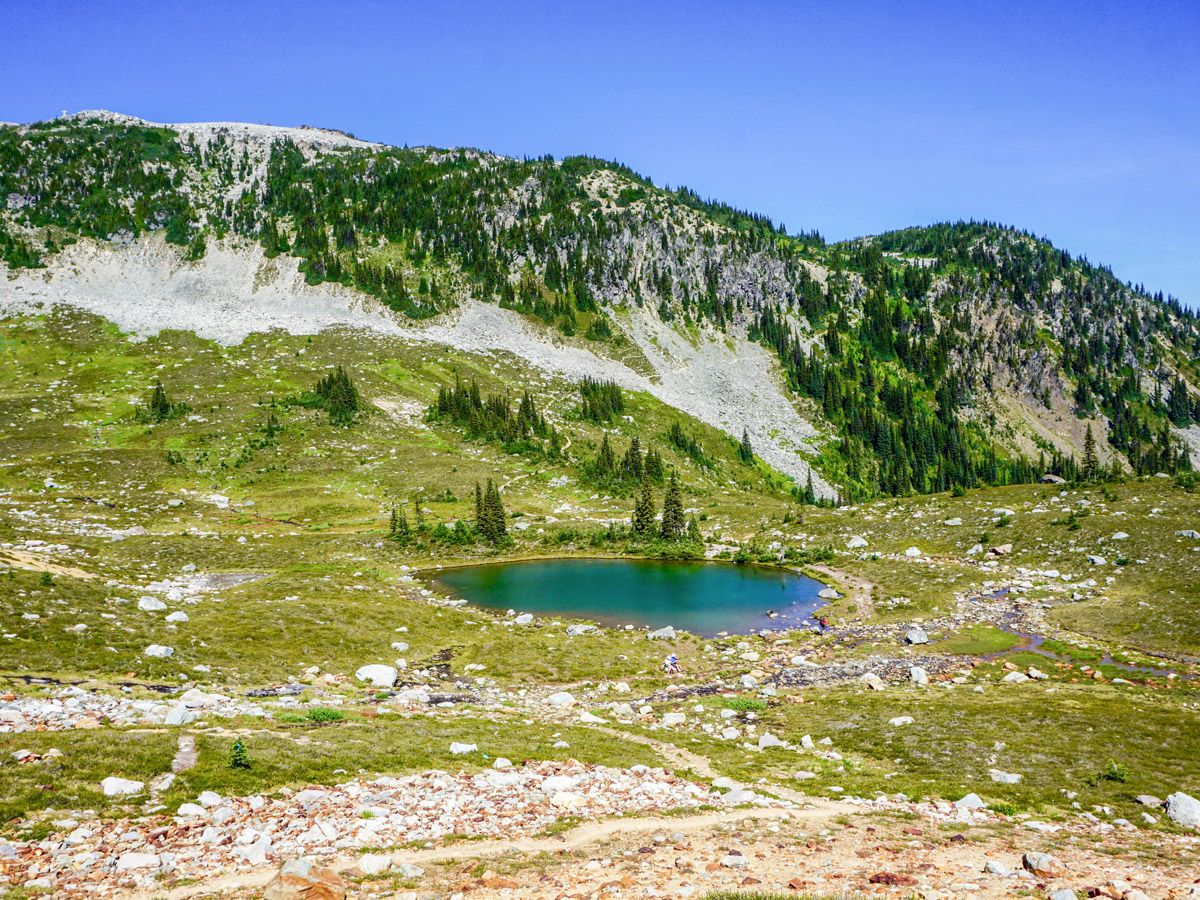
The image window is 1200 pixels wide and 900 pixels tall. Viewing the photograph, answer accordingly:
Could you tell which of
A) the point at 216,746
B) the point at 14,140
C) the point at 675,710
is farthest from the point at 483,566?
the point at 14,140

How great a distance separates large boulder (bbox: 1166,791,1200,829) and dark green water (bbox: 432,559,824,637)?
2587 cm

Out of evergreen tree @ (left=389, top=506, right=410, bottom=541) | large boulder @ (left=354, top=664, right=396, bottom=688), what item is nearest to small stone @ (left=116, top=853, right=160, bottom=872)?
large boulder @ (left=354, top=664, right=396, bottom=688)

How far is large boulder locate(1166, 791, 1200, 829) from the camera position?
49.7 ft

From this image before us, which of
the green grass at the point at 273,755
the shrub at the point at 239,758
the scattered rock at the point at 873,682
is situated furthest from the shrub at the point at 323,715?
the scattered rock at the point at 873,682

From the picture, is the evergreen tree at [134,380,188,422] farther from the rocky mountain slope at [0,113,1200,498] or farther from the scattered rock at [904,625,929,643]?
the scattered rock at [904,625,929,643]

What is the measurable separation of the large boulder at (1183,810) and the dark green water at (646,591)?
1018 inches

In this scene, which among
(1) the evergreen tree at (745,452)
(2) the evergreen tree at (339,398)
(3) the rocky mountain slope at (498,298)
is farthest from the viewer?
(3) the rocky mountain slope at (498,298)

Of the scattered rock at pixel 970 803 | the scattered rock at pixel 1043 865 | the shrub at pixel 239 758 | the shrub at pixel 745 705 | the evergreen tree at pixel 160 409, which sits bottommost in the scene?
the shrub at pixel 745 705

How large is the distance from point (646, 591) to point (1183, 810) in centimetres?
3905

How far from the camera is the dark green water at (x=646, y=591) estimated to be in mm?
44625

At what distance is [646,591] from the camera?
52844 millimetres

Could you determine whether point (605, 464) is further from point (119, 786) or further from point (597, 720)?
point (119, 786)

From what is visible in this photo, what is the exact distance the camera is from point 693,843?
12844mm

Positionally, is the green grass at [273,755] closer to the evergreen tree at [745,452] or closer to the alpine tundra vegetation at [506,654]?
the alpine tundra vegetation at [506,654]
